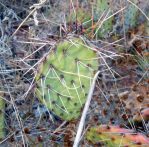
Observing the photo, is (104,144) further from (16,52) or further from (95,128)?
(16,52)

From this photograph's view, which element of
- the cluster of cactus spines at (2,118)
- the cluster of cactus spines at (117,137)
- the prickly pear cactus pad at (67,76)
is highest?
the prickly pear cactus pad at (67,76)

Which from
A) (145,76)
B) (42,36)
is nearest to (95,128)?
(145,76)

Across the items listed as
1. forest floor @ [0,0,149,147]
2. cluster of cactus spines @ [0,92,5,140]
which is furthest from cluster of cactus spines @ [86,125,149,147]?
cluster of cactus spines @ [0,92,5,140]

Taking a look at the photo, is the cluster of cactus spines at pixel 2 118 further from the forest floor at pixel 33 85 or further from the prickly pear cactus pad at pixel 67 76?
the prickly pear cactus pad at pixel 67 76

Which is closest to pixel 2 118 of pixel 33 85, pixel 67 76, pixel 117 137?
pixel 33 85

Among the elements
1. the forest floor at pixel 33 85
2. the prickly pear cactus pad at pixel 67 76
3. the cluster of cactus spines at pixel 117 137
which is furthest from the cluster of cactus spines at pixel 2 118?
the cluster of cactus spines at pixel 117 137
